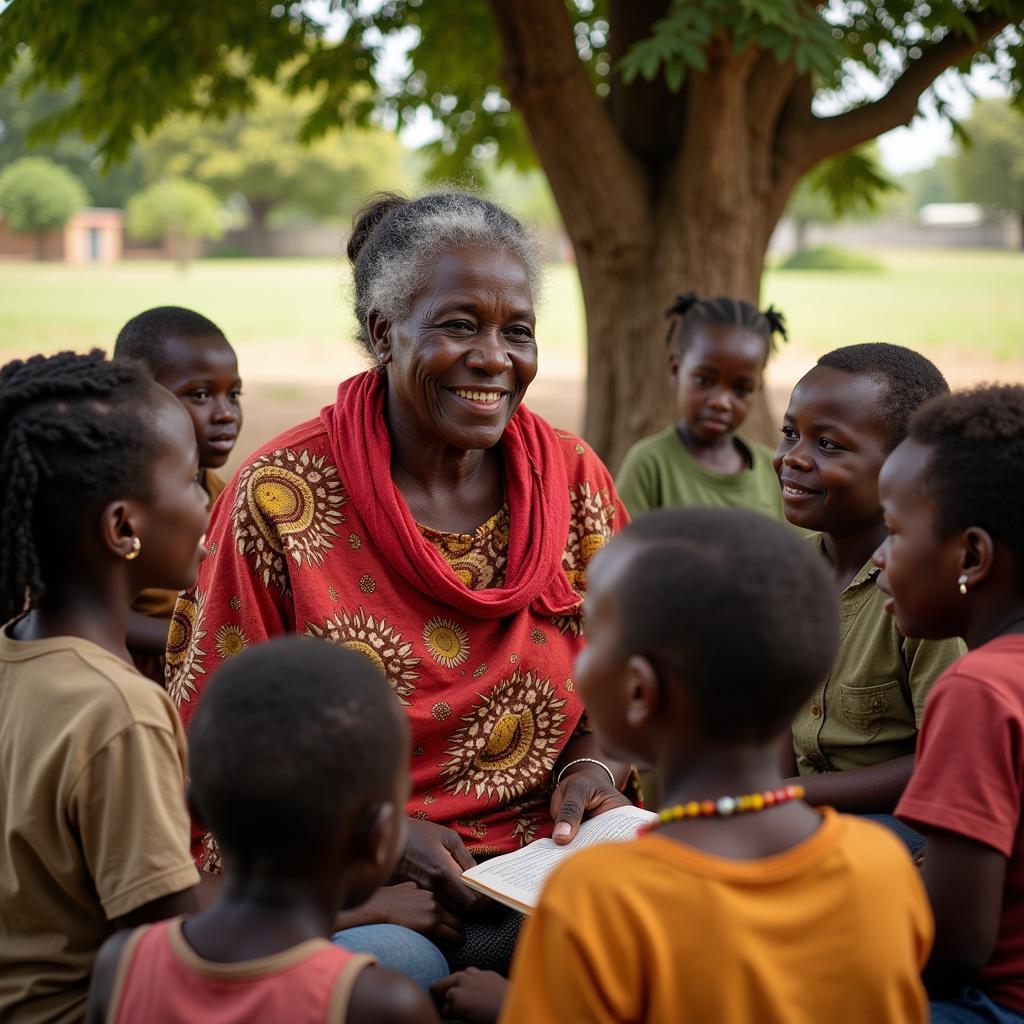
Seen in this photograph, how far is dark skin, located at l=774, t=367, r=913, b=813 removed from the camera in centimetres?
297

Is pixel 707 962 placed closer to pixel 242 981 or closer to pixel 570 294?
pixel 242 981

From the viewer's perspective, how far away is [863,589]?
286 cm

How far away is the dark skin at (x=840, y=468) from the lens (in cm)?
297

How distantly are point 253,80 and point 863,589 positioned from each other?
21.0 ft

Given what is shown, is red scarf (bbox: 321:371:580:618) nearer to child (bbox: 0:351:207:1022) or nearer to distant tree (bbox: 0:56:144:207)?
child (bbox: 0:351:207:1022)

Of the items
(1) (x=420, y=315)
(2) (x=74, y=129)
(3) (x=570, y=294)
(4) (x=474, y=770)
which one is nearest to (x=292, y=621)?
(4) (x=474, y=770)

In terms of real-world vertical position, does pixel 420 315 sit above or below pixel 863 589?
above

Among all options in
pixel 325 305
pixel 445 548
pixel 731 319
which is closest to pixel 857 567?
pixel 445 548

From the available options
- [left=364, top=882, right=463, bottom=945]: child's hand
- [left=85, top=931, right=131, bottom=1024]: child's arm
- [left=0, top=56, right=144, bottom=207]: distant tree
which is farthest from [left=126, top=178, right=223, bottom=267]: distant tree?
[left=85, top=931, right=131, bottom=1024]: child's arm

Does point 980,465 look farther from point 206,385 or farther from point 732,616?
point 206,385

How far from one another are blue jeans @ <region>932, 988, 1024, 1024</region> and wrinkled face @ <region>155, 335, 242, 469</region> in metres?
2.78

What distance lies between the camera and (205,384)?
4145 mm

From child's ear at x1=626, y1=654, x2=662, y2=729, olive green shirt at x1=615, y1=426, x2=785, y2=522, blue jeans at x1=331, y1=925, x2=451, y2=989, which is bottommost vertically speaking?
blue jeans at x1=331, y1=925, x2=451, y2=989

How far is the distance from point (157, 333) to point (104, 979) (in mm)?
2715
